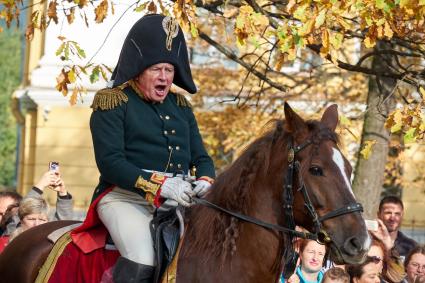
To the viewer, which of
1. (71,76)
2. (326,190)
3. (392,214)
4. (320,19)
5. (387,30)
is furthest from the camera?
(392,214)

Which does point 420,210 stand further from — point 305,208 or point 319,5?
point 305,208

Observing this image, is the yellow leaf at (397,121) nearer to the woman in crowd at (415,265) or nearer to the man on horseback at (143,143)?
the woman in crowd at (415,265)

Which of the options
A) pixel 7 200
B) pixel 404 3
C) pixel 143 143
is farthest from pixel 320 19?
pixel 7 200

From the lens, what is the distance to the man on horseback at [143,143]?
25.1 feet

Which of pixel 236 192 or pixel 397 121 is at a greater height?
pixel 397 121

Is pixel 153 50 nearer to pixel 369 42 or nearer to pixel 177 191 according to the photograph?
pixel 177 191

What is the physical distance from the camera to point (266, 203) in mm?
7527

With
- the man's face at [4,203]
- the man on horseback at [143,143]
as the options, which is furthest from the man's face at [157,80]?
the man's face at [4,203]

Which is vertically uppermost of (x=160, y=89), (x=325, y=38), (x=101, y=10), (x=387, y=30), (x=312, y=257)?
(x=101, y=10)

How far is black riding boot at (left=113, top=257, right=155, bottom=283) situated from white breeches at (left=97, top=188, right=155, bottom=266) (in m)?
0.03

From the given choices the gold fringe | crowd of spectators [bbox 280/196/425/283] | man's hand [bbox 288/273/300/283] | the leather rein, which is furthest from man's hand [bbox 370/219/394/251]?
the leather rein

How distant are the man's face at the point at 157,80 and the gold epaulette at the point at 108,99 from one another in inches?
7.1

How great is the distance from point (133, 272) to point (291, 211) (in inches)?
43.3

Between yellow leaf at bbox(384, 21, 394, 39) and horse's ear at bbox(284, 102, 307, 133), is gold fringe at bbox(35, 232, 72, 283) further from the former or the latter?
yellow leaf at bbox(384, 21, 394, 39)
